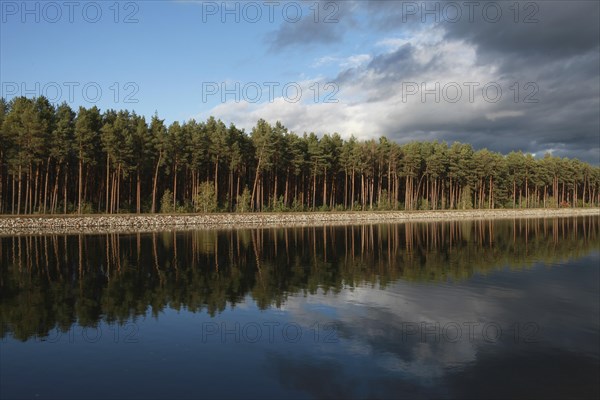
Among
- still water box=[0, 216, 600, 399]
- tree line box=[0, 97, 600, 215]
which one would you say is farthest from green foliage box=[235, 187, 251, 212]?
still water box=[0, 216, 600, 399]

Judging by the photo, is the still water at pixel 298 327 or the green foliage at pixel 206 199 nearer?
the still water at pixel 298 327

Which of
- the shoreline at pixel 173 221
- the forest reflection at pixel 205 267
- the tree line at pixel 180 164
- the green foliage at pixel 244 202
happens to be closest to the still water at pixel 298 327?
the forest reflection at pixel 205 267

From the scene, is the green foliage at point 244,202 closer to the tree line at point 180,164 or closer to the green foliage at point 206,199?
the tree line at point 180,164

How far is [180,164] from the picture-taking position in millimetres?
75938

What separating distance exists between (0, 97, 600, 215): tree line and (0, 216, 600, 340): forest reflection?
67.9 ft

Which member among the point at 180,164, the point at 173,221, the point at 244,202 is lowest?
the point at 173,221

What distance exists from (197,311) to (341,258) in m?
15.8

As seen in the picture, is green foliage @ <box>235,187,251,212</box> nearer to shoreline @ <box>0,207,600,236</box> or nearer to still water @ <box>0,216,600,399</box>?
shoreline @ <box>0,207,600,236</box>

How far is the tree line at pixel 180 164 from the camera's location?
64312 mm

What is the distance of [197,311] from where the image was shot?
58.6ft

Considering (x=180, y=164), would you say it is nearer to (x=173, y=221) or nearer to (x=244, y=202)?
(x=244, y=202)

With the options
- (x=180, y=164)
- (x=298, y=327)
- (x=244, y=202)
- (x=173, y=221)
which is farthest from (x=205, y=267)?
(x=180, y=164)

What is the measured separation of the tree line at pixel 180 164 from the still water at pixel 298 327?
36704 mm

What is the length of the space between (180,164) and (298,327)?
210 feet
